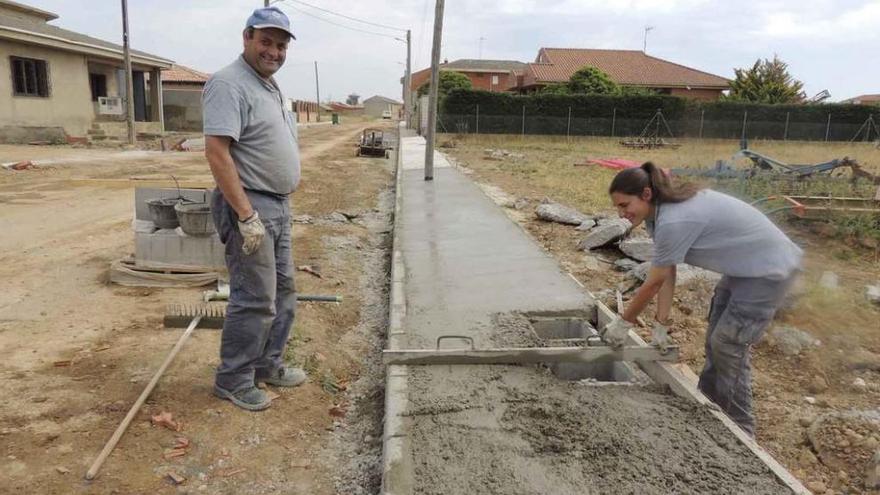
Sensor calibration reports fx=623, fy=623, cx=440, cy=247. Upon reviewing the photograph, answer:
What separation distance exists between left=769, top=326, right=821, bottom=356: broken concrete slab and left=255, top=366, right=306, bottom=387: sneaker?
342cm

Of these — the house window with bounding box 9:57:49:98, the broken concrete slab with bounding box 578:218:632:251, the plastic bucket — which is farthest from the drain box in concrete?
the house window with bounding box 9:57:49:98

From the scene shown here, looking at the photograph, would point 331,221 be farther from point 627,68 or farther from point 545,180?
point 627,68

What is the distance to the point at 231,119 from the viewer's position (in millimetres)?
2982

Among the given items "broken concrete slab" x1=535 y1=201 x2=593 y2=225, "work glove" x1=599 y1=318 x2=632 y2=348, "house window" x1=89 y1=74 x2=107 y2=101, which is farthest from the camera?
"house window" x1=89 y1=74 x2=107 y2=101

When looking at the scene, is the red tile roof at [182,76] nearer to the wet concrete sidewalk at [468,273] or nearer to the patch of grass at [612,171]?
the patch of grass at [612,171]

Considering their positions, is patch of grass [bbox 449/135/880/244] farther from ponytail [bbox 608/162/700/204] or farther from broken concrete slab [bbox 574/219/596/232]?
ponytail [bbox 608/162/700/204]

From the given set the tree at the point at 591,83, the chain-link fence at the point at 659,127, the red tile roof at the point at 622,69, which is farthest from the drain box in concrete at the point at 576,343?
the red tile roof at the point at 622,69

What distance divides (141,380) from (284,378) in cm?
84

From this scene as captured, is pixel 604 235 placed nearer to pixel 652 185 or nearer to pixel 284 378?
pixel 652 185

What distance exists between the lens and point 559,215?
923 cm

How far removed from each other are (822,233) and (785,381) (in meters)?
5.07

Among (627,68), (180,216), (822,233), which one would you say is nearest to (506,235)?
(180,216)

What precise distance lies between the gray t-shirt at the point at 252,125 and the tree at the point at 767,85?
123 feet

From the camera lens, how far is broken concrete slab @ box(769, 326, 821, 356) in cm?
454
